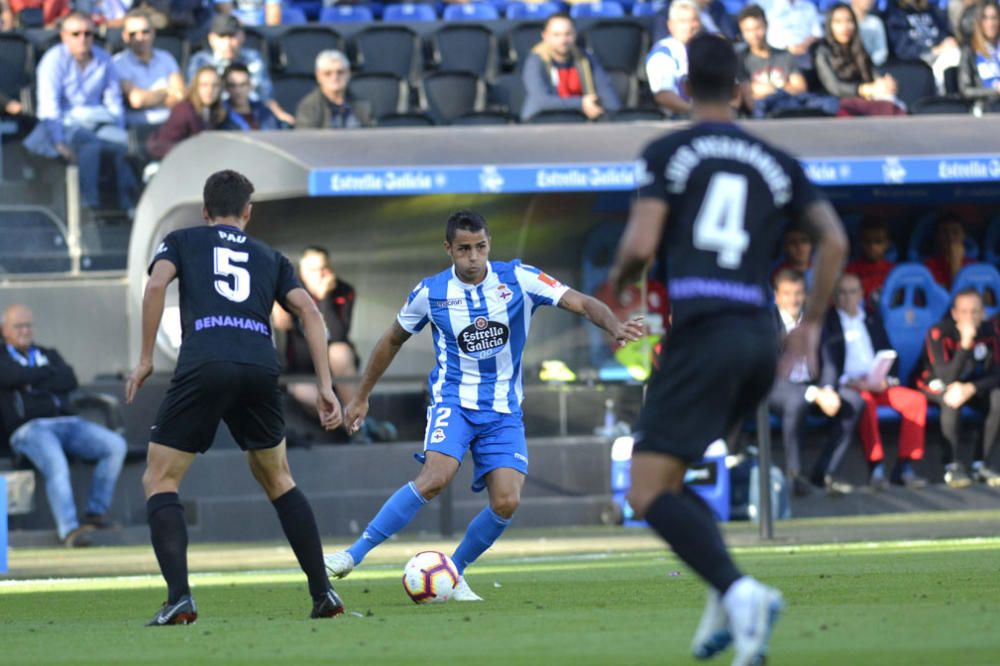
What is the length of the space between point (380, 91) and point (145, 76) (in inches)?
93.4

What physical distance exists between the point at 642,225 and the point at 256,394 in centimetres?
291

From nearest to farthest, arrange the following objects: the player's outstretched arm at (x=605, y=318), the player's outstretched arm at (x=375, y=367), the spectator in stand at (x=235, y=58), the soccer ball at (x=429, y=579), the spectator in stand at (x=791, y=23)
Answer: the player's outstretched arm at (x=605, y=318) < the soccer ball at (x=429, y=579) < the player's outstretched arm at (x=375, y=367) < the spectator in stand at (x=235, y=58) < the spectator in stand at (x=791, y=23)

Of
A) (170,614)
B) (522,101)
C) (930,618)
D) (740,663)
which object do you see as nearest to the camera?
(740,663)

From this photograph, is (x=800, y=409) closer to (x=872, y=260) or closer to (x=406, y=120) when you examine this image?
(x=872, y=260)

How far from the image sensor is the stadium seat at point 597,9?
72.5ft

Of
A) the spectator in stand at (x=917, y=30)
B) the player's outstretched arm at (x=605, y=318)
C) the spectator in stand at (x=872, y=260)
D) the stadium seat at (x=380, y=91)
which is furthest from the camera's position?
the spectator in stand at (x=917, y=30)

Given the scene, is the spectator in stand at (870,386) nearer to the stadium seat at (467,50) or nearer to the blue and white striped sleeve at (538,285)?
the stadium seat at (467,50)

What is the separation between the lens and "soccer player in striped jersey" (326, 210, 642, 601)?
992 cm

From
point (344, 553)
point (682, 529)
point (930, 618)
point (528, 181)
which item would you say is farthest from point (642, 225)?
point (528, 181)

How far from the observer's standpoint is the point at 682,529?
6.09 m

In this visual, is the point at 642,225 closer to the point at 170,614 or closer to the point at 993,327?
the point at 170,614

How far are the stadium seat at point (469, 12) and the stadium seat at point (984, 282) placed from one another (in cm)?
599

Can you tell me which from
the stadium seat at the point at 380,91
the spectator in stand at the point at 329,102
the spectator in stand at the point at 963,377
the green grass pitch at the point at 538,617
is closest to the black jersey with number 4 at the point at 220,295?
the green grass pitch at the point at 538,617

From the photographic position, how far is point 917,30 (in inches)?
860
